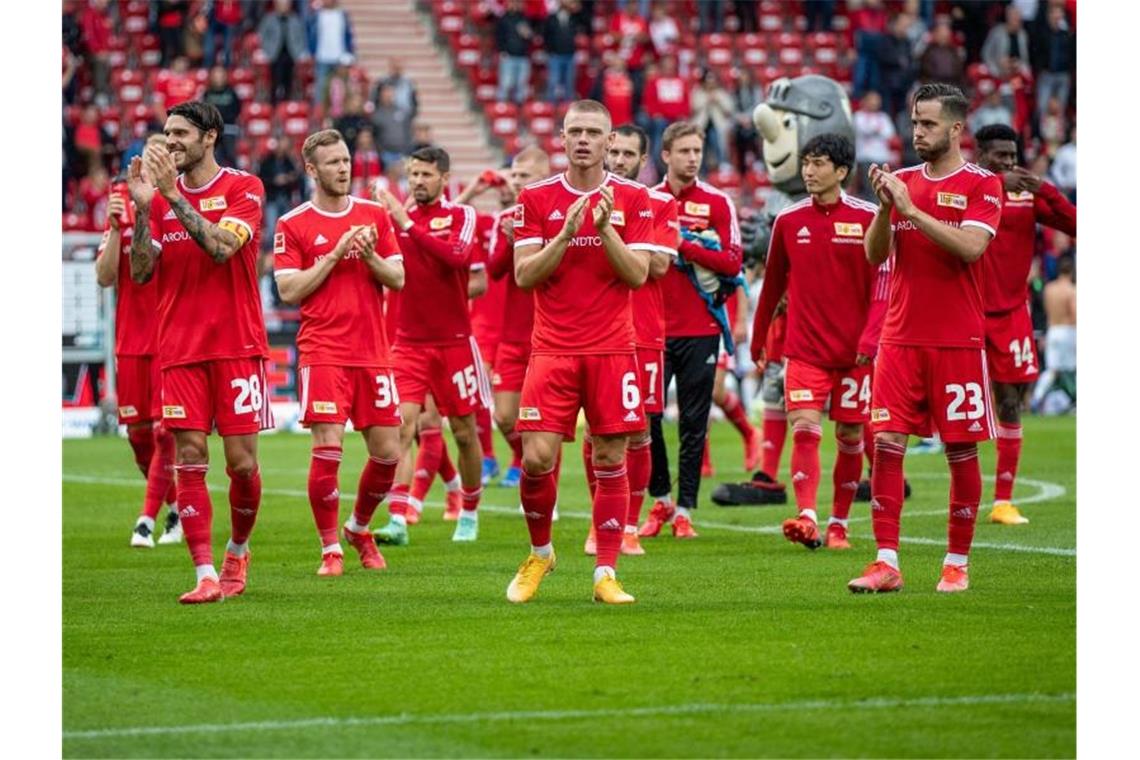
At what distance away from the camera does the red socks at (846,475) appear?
12.4 meters

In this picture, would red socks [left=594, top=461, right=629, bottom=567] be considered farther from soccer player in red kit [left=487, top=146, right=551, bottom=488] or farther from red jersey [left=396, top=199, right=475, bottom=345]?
soccer player in red kit [left=487, top=146, right=551, bottom=488]

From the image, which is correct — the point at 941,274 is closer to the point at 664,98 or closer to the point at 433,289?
the point at 433,289

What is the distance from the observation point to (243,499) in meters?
10.3

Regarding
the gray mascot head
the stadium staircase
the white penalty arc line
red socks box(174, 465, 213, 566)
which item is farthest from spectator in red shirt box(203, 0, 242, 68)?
red socks box(174, 465, 213, 566)

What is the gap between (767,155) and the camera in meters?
16.8

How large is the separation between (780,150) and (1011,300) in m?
3.79

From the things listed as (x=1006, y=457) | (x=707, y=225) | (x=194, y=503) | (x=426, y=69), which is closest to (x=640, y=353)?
(x=707, y=225)

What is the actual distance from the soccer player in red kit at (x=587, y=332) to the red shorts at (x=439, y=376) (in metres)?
3.36

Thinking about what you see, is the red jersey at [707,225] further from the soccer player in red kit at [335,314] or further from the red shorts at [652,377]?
the soccer player in red kit at [335,314]

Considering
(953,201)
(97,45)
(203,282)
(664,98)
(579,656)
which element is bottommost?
(579,656)

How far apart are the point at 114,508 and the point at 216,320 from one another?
6417 millimetres

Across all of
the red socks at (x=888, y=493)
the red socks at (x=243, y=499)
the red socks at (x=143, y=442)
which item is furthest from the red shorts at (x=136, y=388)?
the red socks at (x=888, y=493)

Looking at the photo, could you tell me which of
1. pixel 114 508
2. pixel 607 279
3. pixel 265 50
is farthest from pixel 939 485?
pixel 265 50

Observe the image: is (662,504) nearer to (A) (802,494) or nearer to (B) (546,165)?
(A) (802,494)
